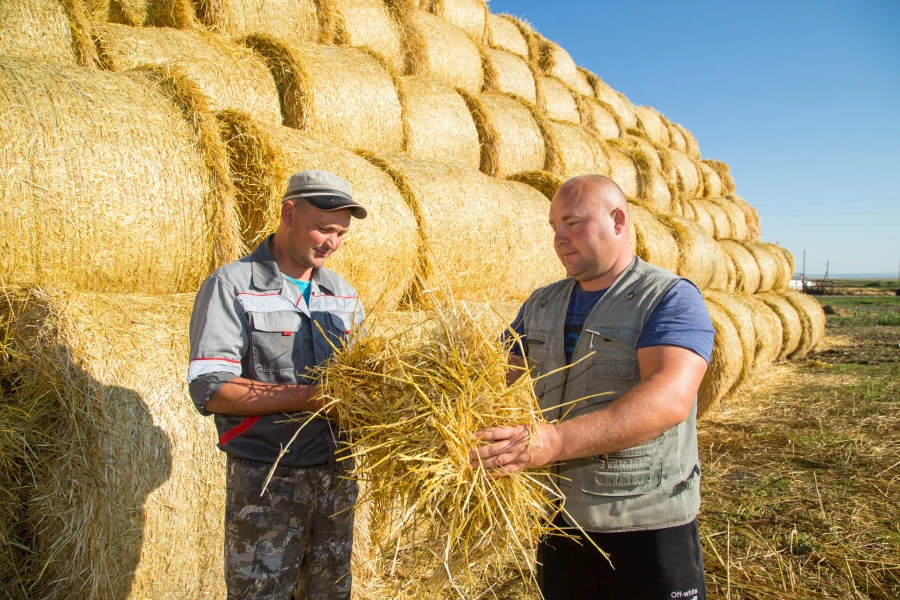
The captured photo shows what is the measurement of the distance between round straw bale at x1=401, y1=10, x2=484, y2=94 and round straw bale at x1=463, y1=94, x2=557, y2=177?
37 cm

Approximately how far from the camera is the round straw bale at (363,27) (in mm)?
6508

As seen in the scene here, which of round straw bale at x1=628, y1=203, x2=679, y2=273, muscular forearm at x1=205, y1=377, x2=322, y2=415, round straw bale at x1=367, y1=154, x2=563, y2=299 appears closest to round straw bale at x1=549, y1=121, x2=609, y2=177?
round straw bale at x1=628, y1=203, x2=679, y2=273

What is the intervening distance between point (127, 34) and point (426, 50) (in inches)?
143

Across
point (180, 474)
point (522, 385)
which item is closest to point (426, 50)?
point (180, 474)

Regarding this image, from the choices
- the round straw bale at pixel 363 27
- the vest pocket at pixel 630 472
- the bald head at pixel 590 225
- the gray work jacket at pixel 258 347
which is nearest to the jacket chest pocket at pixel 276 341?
the gray work jacket at pixel 258 347

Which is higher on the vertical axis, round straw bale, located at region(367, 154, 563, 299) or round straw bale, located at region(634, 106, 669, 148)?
round straw bale, located at region(634, 106, 669, 148)

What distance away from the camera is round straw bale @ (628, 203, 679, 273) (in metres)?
7.78

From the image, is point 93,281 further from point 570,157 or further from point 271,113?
point 570,157

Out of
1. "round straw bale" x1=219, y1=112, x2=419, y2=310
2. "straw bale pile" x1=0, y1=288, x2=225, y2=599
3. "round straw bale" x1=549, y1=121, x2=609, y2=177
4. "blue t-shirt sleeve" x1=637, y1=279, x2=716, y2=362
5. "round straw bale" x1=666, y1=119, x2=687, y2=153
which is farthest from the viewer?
"round straw bale" x1=666, y1=119, x2=687, y2=153

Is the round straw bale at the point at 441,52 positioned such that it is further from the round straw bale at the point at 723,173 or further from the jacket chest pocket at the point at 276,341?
the round straw bale at the point at 723,173

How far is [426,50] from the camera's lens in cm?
765

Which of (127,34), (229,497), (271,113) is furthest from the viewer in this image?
(271,113)

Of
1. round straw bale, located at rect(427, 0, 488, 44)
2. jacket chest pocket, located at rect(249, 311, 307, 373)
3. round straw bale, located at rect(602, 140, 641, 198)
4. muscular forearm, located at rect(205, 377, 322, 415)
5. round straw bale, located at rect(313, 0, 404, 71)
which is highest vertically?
round straw bale, located at rect(427, 0, 488, 44)

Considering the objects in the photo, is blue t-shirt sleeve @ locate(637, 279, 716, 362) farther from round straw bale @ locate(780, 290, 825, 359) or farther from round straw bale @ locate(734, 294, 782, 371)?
round straw bale @ locate(780, 290, 825, 359)
